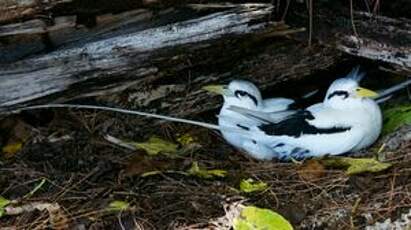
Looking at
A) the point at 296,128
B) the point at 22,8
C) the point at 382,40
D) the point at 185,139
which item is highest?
the point at 22,8

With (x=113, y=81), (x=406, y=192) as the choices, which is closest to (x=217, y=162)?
(x=113, y=81)

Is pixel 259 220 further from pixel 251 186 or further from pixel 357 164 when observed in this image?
pixel 357 164

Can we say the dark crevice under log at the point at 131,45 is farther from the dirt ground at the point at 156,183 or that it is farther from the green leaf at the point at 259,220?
the green leaf at the point at 259,220

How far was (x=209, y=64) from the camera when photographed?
409 centimetres

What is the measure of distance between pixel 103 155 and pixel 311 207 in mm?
1090

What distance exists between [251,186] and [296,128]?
454mm

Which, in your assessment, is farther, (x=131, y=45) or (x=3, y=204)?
(x=131, y=45)

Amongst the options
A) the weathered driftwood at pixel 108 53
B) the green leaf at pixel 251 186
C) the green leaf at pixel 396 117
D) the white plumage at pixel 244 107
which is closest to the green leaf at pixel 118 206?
the green leaf at pixel 251 186

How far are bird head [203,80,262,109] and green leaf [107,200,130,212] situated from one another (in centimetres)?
90

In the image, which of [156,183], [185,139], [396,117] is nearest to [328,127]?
[396,117]

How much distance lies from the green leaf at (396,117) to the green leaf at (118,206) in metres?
1.42

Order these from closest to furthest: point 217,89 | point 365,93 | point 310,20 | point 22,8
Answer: point 22,8, point 310,20, point 365,93, point 217,89

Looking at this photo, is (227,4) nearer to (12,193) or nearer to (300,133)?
(300,133)

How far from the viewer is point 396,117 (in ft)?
13.3
